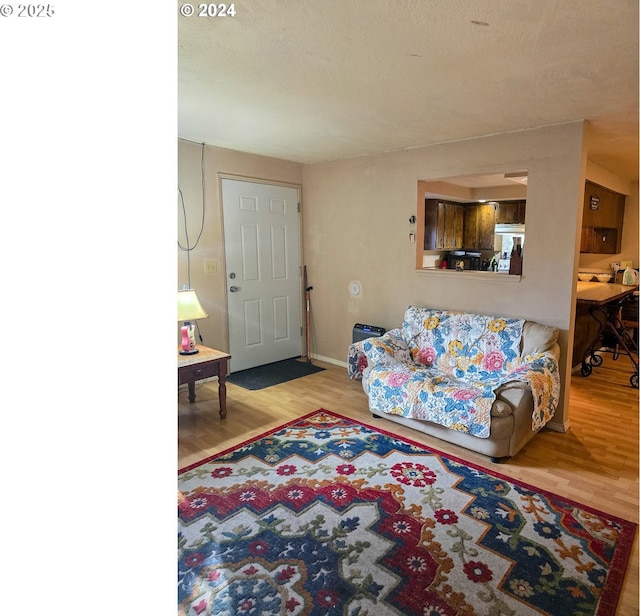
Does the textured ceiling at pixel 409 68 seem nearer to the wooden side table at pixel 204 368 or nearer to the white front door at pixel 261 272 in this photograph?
the white front door at pixel 261 272

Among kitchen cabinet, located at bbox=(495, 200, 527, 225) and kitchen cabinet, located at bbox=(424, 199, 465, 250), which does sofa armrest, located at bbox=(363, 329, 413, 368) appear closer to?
kitchen cabinet, located at bbox=(424, 199, 465, 250)

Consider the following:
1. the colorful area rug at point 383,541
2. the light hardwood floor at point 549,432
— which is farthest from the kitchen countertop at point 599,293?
the colorful area rug at point 383,541

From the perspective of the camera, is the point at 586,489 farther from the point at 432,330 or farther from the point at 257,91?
the point at 257,91

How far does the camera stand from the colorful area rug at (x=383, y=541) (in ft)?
5.71

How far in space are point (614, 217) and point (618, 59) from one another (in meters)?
4.42

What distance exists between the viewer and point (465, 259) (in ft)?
22.4

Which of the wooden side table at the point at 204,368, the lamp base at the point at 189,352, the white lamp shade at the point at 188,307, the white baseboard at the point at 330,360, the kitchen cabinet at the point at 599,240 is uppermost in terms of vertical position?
the kitchen cabinet at the point at 599,240

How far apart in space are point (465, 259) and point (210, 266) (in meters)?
4.29

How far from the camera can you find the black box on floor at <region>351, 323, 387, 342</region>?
4422mm

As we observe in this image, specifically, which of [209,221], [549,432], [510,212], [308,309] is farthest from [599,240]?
[209,221]

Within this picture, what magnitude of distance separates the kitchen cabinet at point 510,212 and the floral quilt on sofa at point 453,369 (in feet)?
10.1

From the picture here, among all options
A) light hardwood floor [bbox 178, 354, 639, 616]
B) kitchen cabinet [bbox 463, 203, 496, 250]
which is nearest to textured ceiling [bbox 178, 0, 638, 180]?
light hardwood floor [bbox 178, 354, 639, 616]

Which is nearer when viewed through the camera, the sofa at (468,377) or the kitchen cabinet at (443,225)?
the sofa at (468,377)
